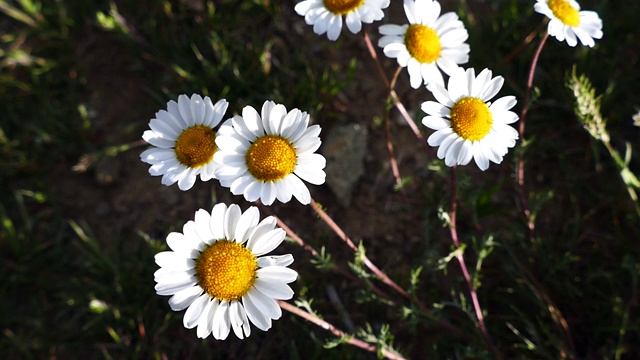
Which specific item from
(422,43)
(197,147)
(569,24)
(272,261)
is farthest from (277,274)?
(569,24)

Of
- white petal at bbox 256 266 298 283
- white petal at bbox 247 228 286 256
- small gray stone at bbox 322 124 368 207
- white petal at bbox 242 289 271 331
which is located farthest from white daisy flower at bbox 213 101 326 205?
small gray stone at bbox 322 124 368 207

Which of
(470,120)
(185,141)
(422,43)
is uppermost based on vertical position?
(422,43)

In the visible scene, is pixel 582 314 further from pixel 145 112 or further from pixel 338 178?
pixel 145 112

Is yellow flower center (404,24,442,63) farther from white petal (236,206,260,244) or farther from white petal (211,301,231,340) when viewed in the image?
white petal (211,301,231,340)

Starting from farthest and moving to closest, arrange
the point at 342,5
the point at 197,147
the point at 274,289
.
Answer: the point at 342,5
the point at 197,147
the point at 274,289

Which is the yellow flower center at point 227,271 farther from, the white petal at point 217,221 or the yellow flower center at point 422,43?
the yellow flower center at point 422,43

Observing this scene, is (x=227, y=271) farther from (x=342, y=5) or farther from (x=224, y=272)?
(x=342, y=5)
